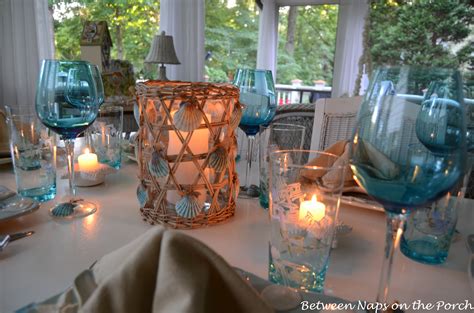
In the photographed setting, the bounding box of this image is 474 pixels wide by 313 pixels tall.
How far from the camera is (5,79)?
319cm

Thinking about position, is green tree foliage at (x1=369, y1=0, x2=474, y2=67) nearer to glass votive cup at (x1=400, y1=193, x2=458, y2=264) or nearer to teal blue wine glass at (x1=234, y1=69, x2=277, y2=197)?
teal blue wine glass at (x1=234, y1=69, x2=277, y2=197)

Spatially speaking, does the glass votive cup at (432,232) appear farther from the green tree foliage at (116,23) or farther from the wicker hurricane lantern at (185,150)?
the green tree foliage at (116,23)

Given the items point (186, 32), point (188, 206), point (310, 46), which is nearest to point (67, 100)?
point (188, 206)

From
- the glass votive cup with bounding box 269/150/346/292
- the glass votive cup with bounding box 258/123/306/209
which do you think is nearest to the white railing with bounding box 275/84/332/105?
the glass votive cup with bounding box 258/123/306/209

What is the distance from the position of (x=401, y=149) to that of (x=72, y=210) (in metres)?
0.56

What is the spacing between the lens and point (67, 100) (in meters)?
0.68

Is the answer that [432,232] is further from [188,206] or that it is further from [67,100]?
[67,100]

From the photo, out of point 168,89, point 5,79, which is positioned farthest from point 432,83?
point 5,79

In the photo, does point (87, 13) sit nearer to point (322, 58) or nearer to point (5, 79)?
point (5, 79)

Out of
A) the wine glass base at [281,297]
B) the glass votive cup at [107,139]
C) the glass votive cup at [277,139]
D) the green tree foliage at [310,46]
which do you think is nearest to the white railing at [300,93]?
the green tree foliage at [310,46]

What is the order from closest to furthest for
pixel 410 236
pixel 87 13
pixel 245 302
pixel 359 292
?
pixel 245 302 < pixel 359 292 < pixel 410 236 < pixel 87 13

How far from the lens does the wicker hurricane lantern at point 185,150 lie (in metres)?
0.62

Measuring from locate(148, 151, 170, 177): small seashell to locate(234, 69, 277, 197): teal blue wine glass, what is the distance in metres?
0.25

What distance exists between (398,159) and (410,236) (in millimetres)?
263
